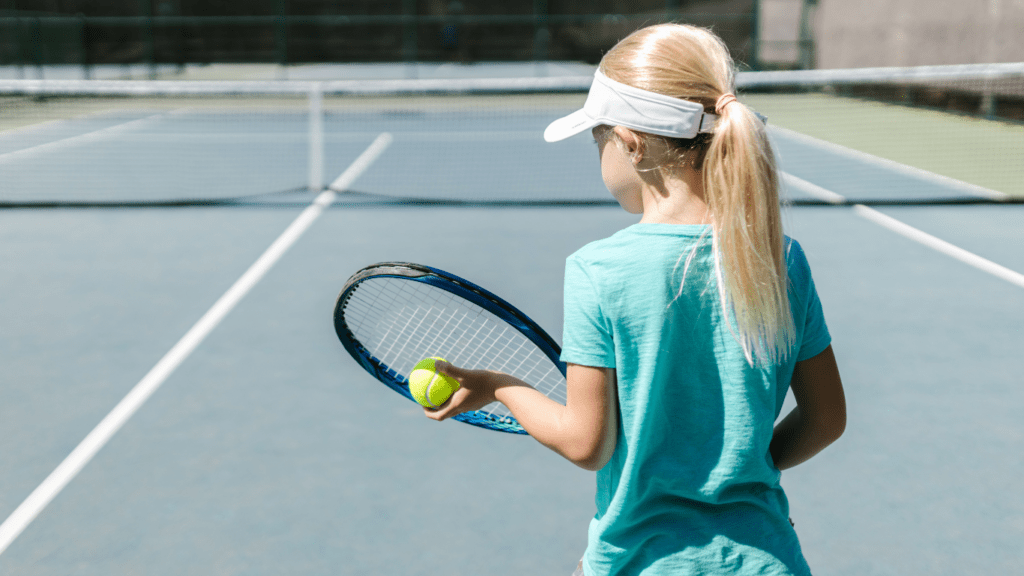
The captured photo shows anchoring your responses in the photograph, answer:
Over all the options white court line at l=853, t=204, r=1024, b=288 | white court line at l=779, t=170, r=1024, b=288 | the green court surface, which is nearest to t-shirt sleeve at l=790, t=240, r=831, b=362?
white court line at l=779, t=170, r=1024, b=288

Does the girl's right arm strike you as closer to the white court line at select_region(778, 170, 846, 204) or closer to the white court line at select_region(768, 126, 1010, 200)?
the white court line at select_region(768, 126, 1010, 200)

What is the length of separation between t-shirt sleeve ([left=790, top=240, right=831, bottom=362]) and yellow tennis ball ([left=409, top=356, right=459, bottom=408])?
0.52 meters

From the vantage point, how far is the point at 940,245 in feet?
21.2

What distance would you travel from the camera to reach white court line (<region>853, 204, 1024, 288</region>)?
5672 millimetres

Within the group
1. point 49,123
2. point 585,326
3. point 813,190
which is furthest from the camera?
point 49,123

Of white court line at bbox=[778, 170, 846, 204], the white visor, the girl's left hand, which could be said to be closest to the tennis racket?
the girl's left hand

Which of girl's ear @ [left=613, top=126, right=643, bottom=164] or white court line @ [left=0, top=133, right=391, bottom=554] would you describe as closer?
girl's ear @ [left=613, top=126, right=643, bottom=164]

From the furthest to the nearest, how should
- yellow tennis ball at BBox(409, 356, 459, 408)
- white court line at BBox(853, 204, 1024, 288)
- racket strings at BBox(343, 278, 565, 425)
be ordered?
white court line at BBox(853, 204, 1024, 288) → racket strings at BBox(343, 278, 565, 425) → yellow tennis ball at BBox(409, 356, 459, 408)

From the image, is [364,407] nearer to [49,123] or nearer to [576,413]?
[576,413]

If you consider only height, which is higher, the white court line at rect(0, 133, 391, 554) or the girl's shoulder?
the girl's shoulder

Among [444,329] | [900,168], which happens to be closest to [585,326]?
[444,329]

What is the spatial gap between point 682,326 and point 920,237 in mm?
6183

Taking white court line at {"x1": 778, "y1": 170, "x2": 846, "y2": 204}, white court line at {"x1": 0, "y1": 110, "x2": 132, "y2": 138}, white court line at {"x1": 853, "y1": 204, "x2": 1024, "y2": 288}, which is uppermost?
white court line at {"x1": 0, "y1": 110, "x2": 132, "y2": 138}

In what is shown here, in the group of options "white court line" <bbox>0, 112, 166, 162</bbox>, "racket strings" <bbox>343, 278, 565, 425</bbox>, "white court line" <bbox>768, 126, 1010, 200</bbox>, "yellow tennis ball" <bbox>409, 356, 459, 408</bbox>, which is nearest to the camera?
"yellow tennis ball" <bbox>409, 356, 459, 408</bbox>
